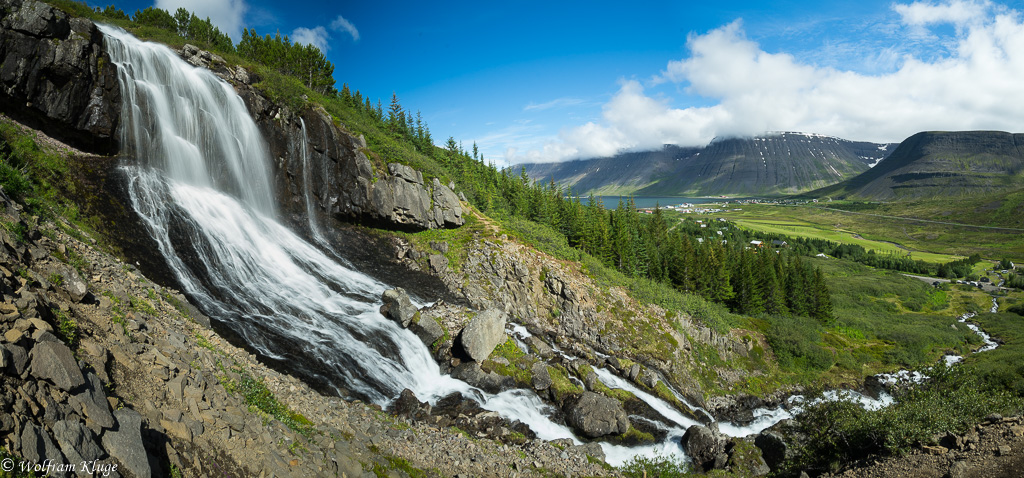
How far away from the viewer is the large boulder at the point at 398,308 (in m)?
28.5

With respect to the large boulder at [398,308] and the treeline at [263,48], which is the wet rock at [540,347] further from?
the treeline at [263,48]

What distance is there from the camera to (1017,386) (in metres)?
42.3

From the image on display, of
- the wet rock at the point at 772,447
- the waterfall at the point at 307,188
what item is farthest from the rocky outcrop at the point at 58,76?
the wet rock at the point at 772,447

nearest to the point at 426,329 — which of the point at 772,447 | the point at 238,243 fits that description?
the point at 238,243

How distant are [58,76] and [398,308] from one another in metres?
28.5

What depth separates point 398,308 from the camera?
2869 centimetres

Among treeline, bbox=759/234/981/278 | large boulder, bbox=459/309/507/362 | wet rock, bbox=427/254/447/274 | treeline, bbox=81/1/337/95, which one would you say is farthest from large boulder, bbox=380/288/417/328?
treeline, bbox=759/234/981/278

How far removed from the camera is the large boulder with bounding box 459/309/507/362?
1080 inches

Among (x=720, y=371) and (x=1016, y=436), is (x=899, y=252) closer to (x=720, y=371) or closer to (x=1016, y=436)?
(x=720, y=371)

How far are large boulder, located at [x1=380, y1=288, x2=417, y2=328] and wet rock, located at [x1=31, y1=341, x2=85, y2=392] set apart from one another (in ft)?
65.3

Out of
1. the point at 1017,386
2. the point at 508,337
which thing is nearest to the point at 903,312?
the point at 1017,386

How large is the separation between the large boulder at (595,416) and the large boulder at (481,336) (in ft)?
22.4

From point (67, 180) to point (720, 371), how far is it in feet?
182

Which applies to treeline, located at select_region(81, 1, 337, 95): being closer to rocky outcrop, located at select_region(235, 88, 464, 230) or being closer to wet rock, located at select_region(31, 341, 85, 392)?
rocky outcrop, located at select_region(235, 88, 464, 230)
